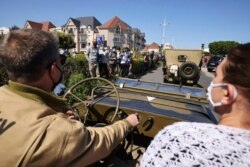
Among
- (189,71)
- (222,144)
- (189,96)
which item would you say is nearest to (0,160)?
(222,144)

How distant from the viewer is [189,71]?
44.7 ft

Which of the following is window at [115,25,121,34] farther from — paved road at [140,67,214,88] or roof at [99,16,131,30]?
paved road at [140,67,214,88]

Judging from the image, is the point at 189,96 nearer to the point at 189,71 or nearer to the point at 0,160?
the point at 0,160

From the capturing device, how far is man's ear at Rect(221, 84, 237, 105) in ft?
4.57

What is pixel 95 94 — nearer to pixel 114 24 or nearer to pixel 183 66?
pixel 183 66

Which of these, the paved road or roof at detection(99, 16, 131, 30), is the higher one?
roof at detection(99, 16, 131, 30)

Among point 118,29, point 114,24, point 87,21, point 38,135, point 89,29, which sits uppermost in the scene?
point 87,21

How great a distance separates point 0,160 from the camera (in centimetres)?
174

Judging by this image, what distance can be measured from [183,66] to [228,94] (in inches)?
490

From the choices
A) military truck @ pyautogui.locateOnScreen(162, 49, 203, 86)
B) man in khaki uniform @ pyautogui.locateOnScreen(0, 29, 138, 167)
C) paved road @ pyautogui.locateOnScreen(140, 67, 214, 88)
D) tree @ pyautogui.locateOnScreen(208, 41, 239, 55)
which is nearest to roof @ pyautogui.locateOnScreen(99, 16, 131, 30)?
tree @ pyautogui.locateOnScreen(208, 41, 239, 55)

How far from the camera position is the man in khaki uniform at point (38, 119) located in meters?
1.74

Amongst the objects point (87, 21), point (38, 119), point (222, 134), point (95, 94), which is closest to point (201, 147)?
point (222, 134)

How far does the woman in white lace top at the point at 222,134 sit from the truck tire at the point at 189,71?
1218cm

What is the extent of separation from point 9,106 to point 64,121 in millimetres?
349
